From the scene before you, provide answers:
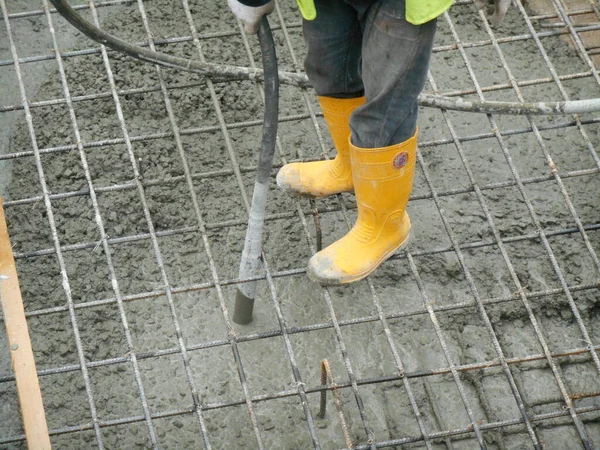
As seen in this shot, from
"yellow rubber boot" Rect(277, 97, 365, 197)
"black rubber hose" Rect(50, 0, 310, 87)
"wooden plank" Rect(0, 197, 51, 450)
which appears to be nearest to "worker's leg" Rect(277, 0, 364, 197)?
"yellow rubber boot" Rect(277, 97, 365, 197)

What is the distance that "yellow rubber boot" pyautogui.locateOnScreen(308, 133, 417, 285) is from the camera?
241cm

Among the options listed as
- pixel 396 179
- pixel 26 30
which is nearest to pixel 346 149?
pixel 396 179

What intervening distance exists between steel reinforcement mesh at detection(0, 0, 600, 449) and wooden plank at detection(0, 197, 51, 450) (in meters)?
0.04

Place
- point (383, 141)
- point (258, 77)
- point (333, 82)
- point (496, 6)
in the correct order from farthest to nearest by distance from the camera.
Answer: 1. point (258, 77)
2. point (333, 82)
3. point (383, 141)
4. point (496, 6)

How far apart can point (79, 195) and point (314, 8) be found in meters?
1.14

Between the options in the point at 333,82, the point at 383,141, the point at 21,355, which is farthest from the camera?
the point at 21,355

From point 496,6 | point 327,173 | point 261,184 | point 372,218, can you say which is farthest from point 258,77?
point 496,6

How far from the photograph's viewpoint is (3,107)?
10.4ft

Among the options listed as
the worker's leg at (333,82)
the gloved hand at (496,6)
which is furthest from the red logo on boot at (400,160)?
the gloved hand at (496,6)

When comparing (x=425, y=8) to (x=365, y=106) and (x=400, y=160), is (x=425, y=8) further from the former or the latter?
(x=400, y=160)

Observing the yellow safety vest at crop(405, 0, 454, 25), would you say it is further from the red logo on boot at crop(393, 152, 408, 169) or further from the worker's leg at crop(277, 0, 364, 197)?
the red logo on boot at crop(393, 152, 408, 169)

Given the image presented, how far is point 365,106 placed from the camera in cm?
229

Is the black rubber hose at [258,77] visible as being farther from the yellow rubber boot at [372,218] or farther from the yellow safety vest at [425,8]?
the yellow safety vest at [425,8]

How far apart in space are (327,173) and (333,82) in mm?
363
